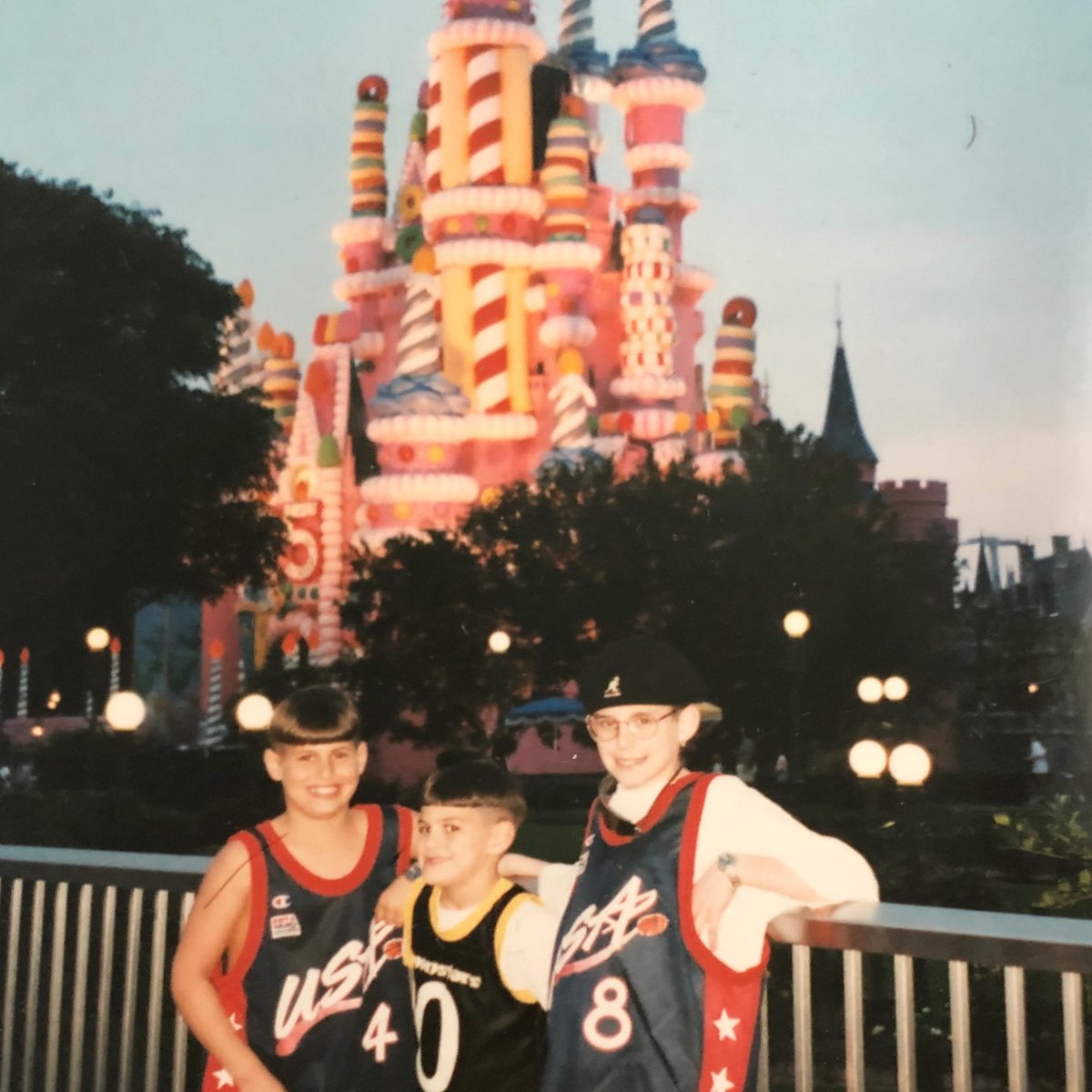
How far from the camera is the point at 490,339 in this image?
2030cm

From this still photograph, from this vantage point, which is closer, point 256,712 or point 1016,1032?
point 1016,1032

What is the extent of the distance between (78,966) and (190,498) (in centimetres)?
1250

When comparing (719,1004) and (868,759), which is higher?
(868,759)

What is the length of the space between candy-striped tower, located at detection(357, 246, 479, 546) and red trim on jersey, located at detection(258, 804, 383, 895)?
51.6 ft

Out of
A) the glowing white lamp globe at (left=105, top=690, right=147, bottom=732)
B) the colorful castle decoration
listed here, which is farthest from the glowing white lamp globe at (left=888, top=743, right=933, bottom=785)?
the colorful castle decoration

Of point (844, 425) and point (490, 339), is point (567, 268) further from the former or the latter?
point (844, 425)

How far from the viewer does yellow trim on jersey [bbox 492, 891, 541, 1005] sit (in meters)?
2.03

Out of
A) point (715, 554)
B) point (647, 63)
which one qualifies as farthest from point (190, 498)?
point (647, 63)

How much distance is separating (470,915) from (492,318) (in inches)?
738

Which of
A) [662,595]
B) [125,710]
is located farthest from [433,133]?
[125,710]

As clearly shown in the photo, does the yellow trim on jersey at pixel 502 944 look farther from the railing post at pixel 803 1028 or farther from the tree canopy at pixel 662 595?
the tree canopy at pixel 662 595

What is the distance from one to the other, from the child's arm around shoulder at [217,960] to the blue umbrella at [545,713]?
12.9m

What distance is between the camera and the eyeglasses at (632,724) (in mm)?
2002

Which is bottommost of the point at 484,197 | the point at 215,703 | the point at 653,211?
the point at 215,703
